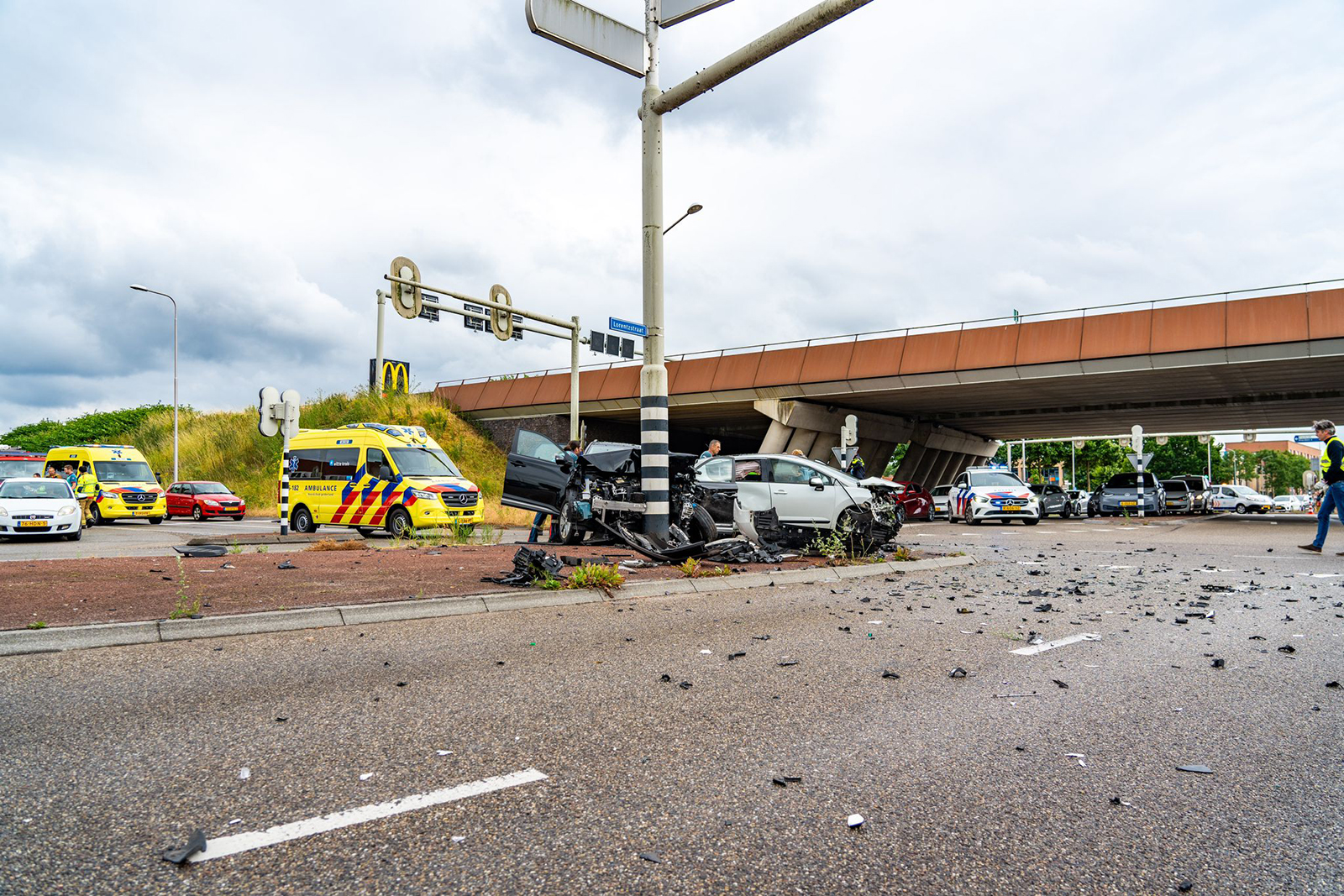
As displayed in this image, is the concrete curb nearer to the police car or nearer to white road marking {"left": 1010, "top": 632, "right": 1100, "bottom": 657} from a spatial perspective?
white road marking {"left": 1010, "top": 632, "right": 1100, "bottom": 657}

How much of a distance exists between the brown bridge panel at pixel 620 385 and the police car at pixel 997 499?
14743mm

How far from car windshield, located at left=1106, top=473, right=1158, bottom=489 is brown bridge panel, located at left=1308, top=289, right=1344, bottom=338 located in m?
11.2

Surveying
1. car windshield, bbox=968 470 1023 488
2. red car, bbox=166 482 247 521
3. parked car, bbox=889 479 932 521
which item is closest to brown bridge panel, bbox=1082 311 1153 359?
car windshield, bbox=968 470 1023 488

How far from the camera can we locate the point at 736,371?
34.5m

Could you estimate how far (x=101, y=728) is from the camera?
12.6ft

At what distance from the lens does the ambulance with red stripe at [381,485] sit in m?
17.3

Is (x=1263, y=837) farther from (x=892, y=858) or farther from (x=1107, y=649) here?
(x=1107, y=649)

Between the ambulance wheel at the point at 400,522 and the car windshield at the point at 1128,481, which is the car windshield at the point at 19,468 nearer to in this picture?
the ambulance wheel at the point at 400,522

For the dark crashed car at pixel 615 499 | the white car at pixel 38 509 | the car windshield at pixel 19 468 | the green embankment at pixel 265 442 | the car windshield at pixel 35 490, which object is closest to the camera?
the dark crashed car at pixel 615 499

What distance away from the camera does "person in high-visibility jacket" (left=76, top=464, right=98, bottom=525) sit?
24.5 metres

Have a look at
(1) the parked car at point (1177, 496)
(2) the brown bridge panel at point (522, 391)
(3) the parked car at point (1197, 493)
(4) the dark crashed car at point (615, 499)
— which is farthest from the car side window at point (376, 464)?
(3) the parked car at point (1197, 493)

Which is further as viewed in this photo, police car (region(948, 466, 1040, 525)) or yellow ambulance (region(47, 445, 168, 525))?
police car (region(948, 466, 1040, 525))

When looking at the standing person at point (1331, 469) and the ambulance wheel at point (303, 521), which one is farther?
the ambulance wheel at point (303, 521)

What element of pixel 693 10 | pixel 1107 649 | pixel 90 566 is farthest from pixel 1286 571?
pixel 90 566
